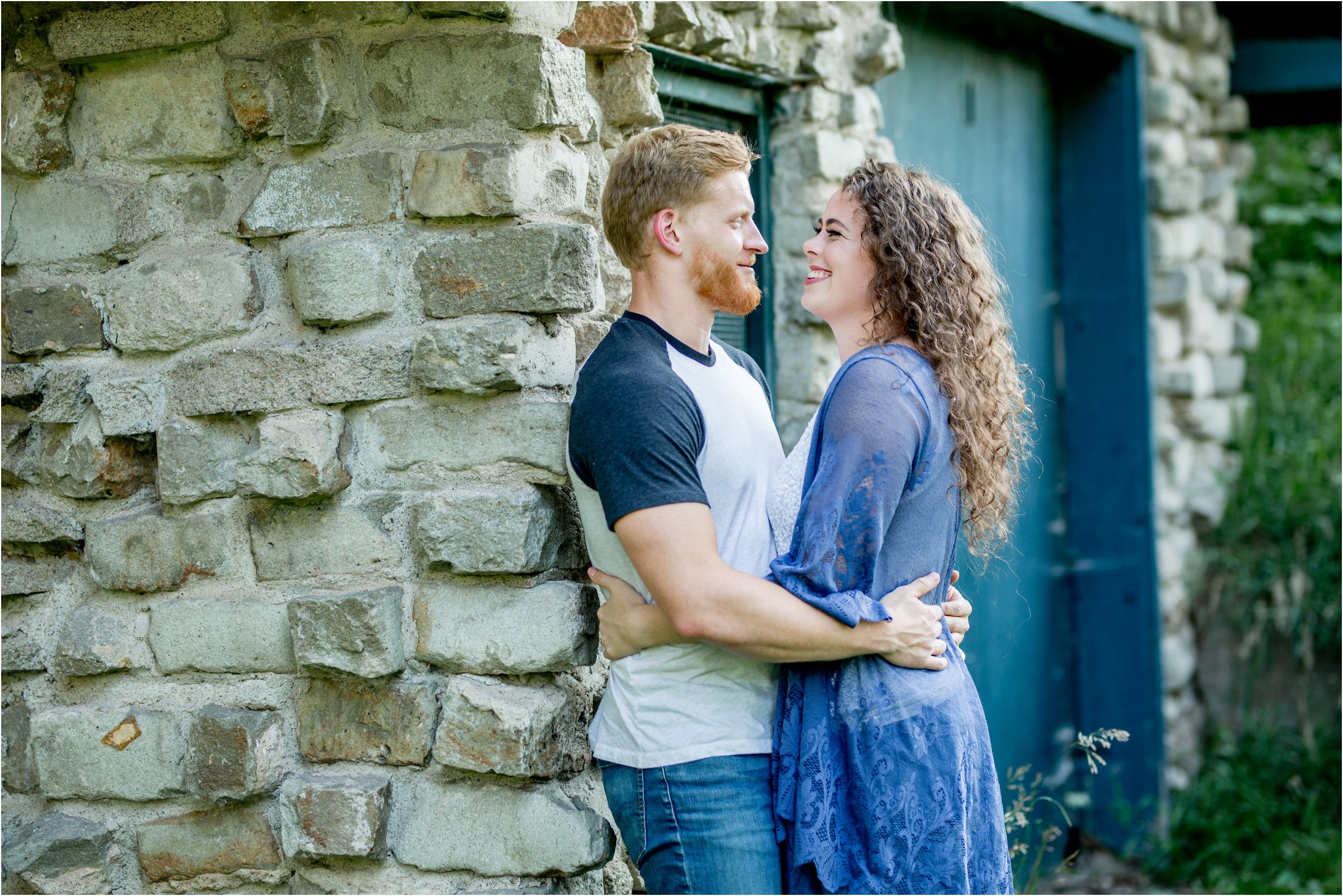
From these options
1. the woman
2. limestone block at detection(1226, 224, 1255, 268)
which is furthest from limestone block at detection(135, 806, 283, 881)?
limestone block at detection(1226, 224, 1255, 268)

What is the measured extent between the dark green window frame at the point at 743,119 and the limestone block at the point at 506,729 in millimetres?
1150

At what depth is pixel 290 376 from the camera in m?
2.29

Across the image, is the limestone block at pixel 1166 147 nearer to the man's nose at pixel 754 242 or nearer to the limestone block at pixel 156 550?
the man's nose at pixel 754 242

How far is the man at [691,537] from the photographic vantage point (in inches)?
77.1

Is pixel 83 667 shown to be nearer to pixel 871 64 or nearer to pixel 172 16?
pixel 172 16

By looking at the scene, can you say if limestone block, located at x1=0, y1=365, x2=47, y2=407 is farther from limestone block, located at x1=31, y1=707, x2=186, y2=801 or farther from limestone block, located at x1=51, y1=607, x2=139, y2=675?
limestone block, located at x1=31, y1=707, x2=186, y2=801

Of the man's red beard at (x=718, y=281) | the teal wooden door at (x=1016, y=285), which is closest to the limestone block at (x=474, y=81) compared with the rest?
the man's red beard at (x=718, y=281)

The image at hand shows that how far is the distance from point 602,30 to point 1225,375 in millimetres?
3931

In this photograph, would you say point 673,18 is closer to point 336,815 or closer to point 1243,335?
point 336,815

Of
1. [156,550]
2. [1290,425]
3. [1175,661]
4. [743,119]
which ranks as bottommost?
[1175,661]

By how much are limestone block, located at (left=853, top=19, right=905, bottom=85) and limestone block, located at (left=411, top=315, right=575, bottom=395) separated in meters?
1.59

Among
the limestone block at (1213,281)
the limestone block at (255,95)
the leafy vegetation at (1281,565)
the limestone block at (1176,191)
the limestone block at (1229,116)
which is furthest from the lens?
the limestone block at (1229,116)

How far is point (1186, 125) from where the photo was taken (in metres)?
5.38

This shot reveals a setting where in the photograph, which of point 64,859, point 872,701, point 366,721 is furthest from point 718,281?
point 64,859
